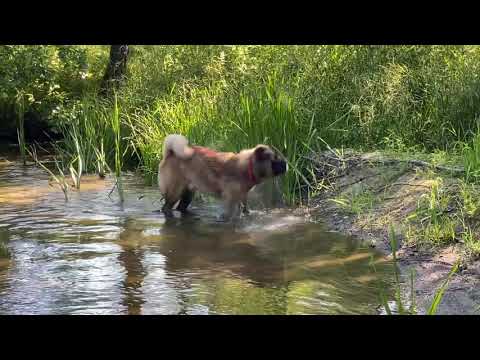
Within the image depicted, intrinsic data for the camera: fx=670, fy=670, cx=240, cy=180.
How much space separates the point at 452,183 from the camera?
7648 millimetres

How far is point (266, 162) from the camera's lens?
344 inches

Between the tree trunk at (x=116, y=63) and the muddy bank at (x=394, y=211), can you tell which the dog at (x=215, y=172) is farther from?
the tree trunk at (x=116, y=63)

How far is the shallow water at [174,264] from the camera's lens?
547 cm

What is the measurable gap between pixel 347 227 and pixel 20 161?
29.4 feet

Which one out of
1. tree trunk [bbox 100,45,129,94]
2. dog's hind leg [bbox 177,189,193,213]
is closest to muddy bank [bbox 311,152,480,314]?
dog's hind leg [bbox 177,189,193,213]

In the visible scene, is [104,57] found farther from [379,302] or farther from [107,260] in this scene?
[379,302]

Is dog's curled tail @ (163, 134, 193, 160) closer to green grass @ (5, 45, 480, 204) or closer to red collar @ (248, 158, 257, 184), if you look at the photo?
red collar @ (248, 158, 257, 184)

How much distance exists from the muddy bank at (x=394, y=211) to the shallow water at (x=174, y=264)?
11.4 inches

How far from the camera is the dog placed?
28.8 ft

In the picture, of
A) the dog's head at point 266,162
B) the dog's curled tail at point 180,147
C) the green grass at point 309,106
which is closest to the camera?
the dog's head at point 266,162

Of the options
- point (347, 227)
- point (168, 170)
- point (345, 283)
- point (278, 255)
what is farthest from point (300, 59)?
point (345, 283)

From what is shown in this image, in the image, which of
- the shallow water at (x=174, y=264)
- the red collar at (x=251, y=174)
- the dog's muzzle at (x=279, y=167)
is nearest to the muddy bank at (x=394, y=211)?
the shallow water at (x=174, y=264)

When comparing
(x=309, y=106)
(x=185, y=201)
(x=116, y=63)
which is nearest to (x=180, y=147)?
(x=185, y=201)

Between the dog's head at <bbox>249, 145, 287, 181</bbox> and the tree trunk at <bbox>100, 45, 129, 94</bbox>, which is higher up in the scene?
the tree trunk at <bbox>100, 45, 129, 94</bbox>
